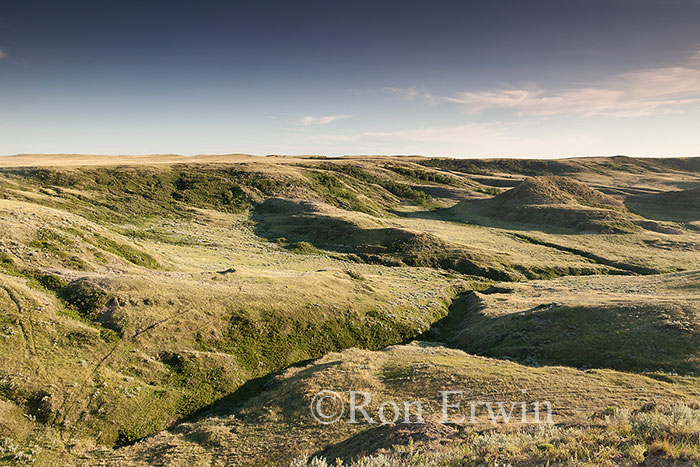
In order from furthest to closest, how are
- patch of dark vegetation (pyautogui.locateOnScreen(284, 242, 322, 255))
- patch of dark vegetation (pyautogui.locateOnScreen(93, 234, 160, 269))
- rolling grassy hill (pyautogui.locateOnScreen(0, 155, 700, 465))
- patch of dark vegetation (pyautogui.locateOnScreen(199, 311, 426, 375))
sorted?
1. patch of dark vegetation (pyautogui.locateOnScreen(284, 242, 322, 255))
2. patch of dark vegetation (pyautogui.locateOnScreen(93, 234, 160, 269))
3. patch of dark vegetation (pyautogui.locateOnScreen(199, 311, 426, 375))
4. rolling grassy hill (pyautogui.locateOnScreen(0, 155, 700, 465))

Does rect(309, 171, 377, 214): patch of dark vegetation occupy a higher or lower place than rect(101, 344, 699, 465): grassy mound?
higher

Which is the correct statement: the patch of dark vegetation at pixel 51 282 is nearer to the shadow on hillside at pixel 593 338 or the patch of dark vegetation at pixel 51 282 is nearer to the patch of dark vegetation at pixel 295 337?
the patch of dark vegetation at pixel 295 337

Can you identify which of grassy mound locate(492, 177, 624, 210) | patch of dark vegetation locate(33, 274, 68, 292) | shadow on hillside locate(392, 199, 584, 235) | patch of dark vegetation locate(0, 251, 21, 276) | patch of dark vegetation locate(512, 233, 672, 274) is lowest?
patch of dark vegetation locate(512, 233, 672, 274)

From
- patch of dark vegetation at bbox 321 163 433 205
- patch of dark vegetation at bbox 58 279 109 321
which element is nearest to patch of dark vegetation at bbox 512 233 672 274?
patch of dark vegetation at bbox 321 163 433 205

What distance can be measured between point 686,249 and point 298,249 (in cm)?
9381

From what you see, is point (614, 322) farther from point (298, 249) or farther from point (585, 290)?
point (298, 249)

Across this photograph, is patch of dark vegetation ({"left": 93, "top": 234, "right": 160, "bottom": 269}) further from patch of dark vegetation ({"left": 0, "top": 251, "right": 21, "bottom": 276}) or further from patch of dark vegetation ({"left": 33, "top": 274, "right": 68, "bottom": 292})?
patch of dark vegetation ({"left": 33, "top": 274, "right": 68, "bottom": 292})

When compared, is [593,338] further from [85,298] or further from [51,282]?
[51,282]

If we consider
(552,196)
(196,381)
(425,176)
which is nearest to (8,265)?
(196,381)

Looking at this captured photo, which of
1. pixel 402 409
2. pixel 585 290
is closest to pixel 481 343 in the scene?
pixel 402 409

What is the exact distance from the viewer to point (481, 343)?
31609 mm

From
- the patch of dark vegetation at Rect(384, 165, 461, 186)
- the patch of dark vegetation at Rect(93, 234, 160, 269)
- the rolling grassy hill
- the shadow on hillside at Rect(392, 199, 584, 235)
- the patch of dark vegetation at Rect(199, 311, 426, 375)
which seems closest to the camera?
the rolling grassy hill

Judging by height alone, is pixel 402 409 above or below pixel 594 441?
below

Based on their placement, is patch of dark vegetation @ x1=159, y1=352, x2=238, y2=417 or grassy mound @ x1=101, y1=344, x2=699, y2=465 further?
patch of dark vegetation @ x1=159, y1=352, x2=238, y2=417
